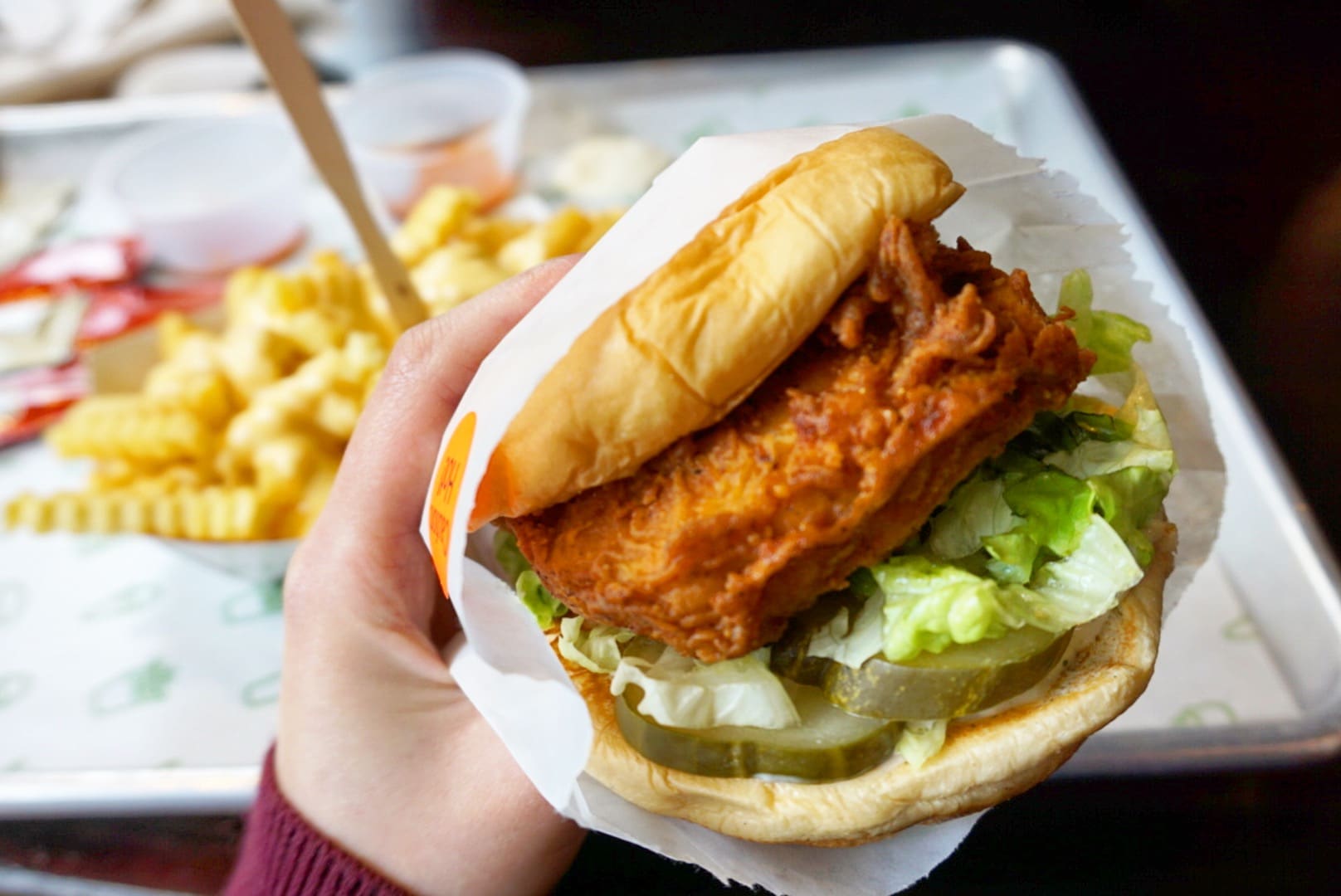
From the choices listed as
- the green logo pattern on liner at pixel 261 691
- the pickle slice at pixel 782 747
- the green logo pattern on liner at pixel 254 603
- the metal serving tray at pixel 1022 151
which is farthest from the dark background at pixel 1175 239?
the pickle slice at pixel 782 747

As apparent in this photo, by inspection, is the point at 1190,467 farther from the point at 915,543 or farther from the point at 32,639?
the point at 32,639

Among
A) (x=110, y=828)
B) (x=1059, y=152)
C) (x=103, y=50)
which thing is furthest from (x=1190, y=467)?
(x=103, y=50)

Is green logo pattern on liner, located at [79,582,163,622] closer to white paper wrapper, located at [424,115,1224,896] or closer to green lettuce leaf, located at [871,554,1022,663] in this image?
white paper wrapper, located at [424,115,1224,896]

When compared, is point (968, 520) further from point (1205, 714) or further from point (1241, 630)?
point (1241, 630)

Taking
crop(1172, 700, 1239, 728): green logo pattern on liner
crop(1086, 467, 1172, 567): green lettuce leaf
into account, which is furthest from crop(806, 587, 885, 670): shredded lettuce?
crop(1172, 700, 1239, 728): green logo pattern on liner

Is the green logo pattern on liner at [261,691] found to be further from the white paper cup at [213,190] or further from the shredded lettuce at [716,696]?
the white paper cup at [213,190]

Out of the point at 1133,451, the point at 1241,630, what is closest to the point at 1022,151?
the point at 1241,630
